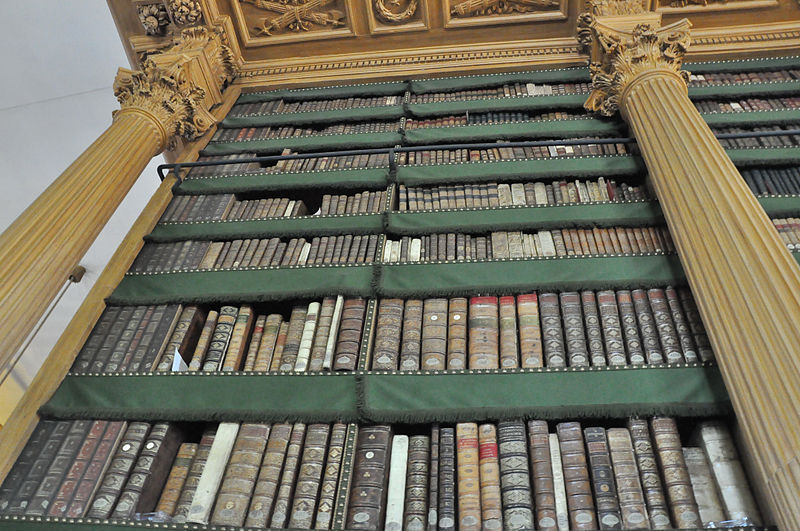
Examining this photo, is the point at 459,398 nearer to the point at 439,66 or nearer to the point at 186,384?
the point at 186,384

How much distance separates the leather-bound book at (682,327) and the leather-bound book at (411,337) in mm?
1197

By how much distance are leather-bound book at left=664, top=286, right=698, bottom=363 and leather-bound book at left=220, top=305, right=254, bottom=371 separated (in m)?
2.10

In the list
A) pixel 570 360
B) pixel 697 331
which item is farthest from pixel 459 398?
pixel 697 331

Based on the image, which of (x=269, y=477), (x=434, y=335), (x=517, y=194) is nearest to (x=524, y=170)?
(x=517, y=194)

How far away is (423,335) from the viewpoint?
10.0ft

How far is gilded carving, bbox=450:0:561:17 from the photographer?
6.00m

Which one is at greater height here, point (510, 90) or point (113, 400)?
point (510, 90)

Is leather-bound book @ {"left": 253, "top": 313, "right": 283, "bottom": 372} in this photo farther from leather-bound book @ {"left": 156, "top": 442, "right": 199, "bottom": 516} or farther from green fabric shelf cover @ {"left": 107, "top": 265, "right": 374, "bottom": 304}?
leather-bound book @ {"left": 156, "top": 442, "right": 199, "bottom": 516}

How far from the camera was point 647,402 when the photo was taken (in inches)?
102

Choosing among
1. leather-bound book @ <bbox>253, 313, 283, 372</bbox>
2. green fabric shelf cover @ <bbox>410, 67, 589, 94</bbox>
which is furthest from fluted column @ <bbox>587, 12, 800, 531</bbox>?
leather-bound book @ <bbox>253, 313, 283, 372</bbox>

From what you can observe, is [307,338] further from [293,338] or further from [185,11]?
[185,11]

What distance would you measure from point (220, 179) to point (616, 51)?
320 centimetres

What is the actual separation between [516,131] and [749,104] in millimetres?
1851

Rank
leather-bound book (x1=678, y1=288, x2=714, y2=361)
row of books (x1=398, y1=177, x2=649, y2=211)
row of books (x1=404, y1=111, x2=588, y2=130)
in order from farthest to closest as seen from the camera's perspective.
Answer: row of books (x1=404, y1=111, x2=588, y2=130) → row of books (x1=398, y1=177, x2=649, y2=211) → leather-bound book (x1=678, y1=288, x2=714, y2=361)
